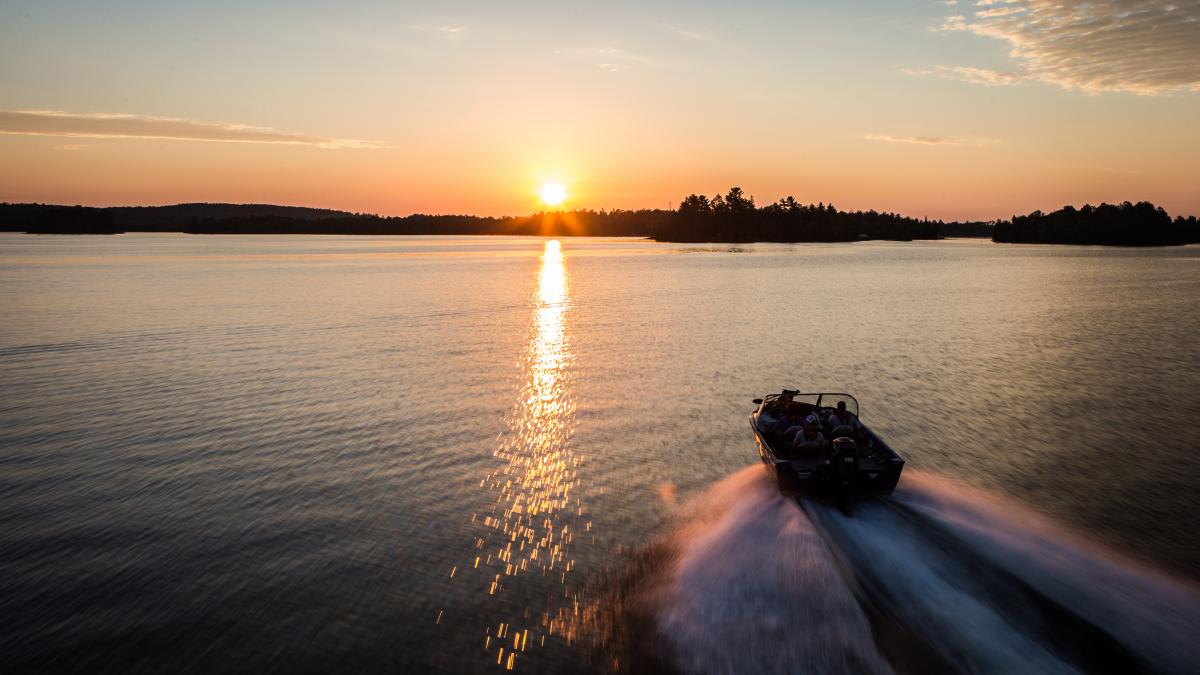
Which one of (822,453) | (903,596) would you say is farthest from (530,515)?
(903,596)

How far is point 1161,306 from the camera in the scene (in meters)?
73.3

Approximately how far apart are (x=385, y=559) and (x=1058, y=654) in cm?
1701

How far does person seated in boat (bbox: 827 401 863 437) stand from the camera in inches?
895

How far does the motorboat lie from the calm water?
964 mm

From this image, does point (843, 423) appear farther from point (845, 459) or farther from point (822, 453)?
point (845, 459)

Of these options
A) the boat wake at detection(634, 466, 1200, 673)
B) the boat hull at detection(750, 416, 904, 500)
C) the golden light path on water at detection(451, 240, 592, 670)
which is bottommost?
the golden light path on water at detection(451, 240, 592, 670)

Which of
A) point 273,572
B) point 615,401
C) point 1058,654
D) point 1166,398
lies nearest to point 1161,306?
point 1166,398

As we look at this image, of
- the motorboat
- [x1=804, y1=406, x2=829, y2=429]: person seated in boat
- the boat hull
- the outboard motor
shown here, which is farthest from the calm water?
[x1=804, y1=406, x2=829, y2=429]: person seated in boat

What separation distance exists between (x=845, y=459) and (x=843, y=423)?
3.65 m

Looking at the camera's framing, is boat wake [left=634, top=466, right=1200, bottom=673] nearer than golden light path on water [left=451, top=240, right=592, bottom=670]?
Yes

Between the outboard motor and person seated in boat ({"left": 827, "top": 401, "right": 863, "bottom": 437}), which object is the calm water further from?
person seated in boat ({"left": 827, "top": 401, "right": 863, "bottom": 437})

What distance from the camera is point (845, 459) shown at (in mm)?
20172

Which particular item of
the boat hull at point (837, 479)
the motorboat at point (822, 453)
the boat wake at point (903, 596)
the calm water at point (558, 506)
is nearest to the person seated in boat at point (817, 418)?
the motorboat at point (822, 453)

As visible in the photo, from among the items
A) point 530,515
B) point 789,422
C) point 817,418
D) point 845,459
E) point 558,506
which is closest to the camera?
point 845,459
